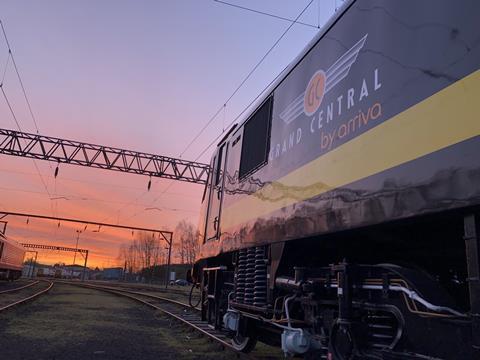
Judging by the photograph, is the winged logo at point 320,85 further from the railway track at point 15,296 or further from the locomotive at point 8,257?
the locomotive at point 8,257

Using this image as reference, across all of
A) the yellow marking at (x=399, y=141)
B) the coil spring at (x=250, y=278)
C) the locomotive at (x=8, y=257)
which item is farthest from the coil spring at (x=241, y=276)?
the locomotive at (x=8, y=257)

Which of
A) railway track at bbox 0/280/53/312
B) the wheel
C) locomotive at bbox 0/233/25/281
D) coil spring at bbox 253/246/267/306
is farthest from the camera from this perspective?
locomotive at bbox 0/233/25/281

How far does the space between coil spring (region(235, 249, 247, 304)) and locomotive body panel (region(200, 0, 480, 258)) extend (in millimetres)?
1074

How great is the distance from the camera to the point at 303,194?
15.5 ft

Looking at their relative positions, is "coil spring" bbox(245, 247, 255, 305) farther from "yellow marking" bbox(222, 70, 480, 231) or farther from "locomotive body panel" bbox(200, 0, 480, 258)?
"yellow marking" bbox(222, 70, 480, 231)

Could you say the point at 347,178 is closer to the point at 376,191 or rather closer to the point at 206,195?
the point at 376,191

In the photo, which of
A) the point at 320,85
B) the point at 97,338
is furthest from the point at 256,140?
the point at 97,338

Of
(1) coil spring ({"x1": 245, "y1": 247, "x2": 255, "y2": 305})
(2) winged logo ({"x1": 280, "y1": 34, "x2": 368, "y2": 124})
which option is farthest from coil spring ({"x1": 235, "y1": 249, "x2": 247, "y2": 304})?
(2) winged logo ({"x1": 280, "y1": 34, "x2": 368, "y2": 124})

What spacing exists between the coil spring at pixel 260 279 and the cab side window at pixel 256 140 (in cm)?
122

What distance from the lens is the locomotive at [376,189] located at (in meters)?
2.74

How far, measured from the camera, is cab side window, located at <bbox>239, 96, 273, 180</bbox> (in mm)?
6398

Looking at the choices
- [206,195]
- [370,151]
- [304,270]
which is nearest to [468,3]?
[370,151]

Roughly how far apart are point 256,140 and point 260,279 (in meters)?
2.04

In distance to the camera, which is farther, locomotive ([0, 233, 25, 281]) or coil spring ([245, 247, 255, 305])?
locomotive ([0, 233, 25, 281])
